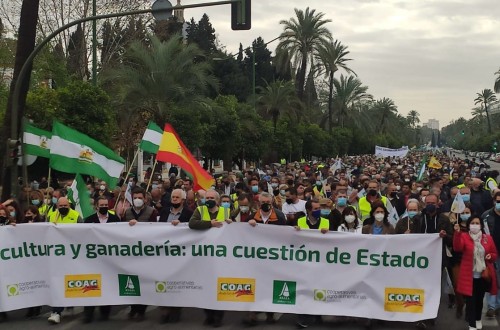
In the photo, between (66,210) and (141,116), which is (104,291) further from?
(141,116)

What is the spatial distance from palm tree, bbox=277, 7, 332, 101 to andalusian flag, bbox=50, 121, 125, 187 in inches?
1483

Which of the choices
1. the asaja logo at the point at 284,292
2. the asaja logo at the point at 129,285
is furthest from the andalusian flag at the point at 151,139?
the asaja logo at the point at 284,292

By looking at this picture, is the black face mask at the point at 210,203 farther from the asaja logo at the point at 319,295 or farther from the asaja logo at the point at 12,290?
the asaja logo at the point at 12,290

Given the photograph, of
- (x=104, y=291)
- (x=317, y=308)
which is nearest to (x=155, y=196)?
(x=104, y=291)

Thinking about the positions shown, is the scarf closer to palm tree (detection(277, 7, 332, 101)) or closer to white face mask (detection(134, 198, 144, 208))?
white face mask (detection(134, 198, 144, 208))


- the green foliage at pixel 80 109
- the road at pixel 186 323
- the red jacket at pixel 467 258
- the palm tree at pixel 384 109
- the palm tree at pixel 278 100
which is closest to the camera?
the red jacket at pixel 467 258

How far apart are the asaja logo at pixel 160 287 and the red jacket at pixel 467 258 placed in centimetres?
320

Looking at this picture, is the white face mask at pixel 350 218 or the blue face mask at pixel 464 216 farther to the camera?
the white face mask at pixel 350 218

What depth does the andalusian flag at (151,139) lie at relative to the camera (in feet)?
33.3

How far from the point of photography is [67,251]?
24.1 ft

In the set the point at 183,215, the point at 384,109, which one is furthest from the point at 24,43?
the point at 384,109

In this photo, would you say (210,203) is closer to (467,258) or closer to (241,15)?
(467,258)

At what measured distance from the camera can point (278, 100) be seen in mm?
41062

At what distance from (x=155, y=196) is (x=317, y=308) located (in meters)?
5.63
